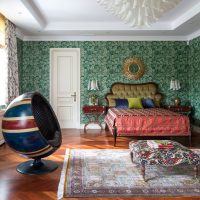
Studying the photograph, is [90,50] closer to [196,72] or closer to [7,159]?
[196,72]

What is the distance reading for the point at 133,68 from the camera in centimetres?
766

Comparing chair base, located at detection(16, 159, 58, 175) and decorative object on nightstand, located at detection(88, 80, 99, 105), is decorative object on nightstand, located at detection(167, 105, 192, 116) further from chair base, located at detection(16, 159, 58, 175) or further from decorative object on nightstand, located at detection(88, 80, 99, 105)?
chair base, located at detection(16, 159, 58, 175)

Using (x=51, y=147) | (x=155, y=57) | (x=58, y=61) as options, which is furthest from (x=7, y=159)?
(x=155, y=57)

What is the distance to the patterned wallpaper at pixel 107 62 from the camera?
24.9ft

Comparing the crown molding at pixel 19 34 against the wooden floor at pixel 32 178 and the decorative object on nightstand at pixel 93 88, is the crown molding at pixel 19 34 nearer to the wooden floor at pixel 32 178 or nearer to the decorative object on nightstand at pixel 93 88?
the decorative object on nightstand at pixel 93 88

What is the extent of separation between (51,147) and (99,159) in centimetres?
112

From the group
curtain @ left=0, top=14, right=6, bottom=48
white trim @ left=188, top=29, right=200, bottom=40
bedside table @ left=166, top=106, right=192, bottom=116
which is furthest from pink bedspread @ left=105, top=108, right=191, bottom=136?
curtain @ left=0, top=14, right=6, bottom=48

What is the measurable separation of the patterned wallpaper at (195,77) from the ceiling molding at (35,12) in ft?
14.3

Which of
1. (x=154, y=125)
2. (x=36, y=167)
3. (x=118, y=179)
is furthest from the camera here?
(x=154, y=125)

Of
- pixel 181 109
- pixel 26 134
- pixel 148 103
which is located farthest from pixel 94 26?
pixel 26 134

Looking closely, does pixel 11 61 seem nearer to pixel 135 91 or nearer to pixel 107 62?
pixel 107 62

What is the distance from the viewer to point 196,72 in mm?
7207

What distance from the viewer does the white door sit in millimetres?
7668

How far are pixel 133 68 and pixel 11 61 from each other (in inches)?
142
